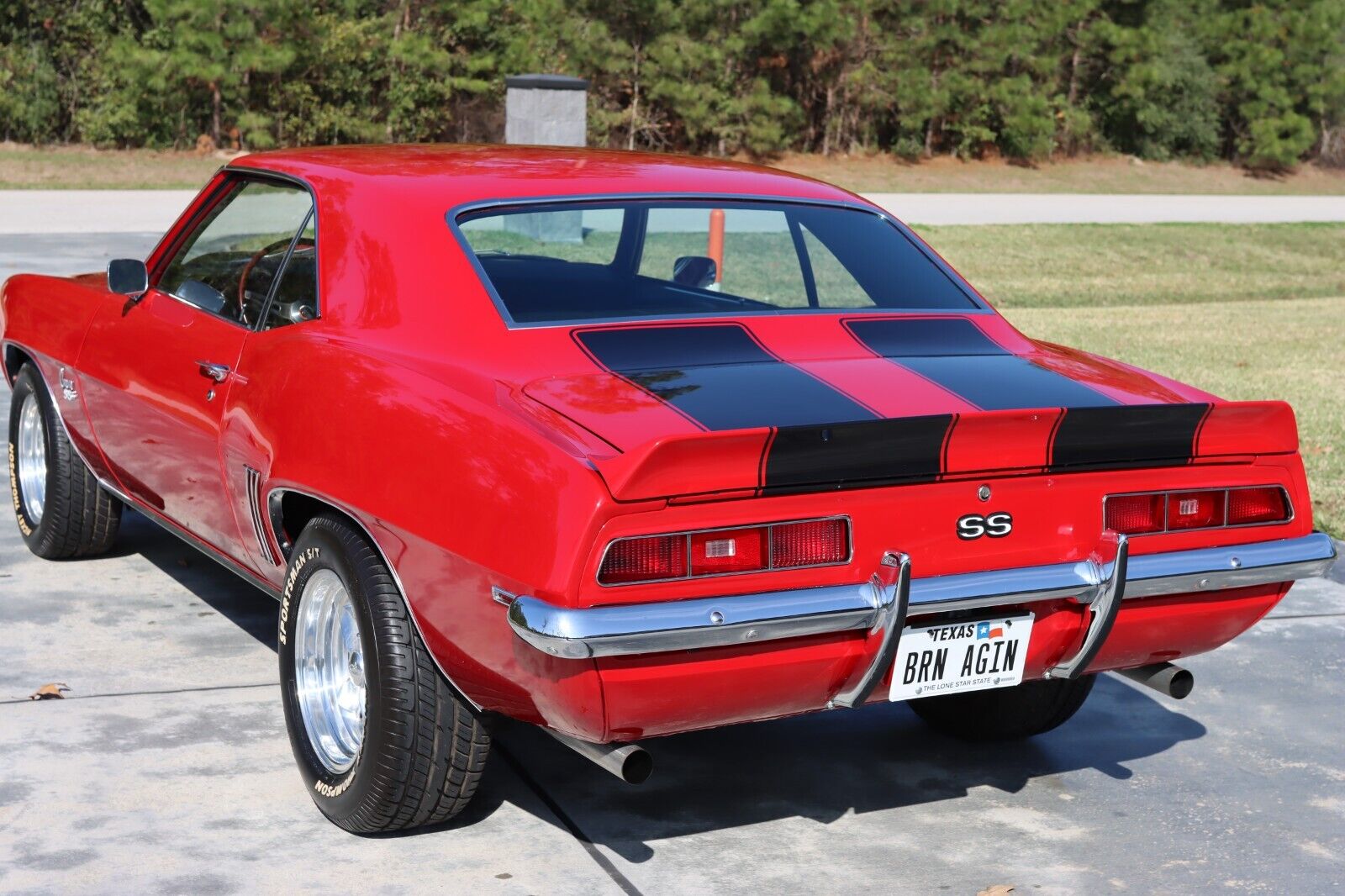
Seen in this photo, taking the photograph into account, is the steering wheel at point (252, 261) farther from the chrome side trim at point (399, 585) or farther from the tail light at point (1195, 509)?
the tail light at point (1195, 509)

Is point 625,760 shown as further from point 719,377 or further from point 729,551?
point 719,377

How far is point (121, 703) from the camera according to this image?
187 inches

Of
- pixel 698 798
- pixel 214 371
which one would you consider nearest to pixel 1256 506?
pixel 698 798

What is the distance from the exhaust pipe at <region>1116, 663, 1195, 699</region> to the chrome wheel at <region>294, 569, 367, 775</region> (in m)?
1.85

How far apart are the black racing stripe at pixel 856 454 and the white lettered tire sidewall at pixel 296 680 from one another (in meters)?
1.03

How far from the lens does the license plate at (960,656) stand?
354cm

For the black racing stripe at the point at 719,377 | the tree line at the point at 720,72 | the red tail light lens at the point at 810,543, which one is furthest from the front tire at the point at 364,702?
the tree line at the point at 720,72

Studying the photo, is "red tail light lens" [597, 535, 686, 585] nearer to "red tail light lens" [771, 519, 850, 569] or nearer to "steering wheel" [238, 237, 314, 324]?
"red tail light lens" [771, 519, 850, 569]

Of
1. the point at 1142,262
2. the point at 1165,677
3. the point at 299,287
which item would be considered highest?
the point at 299,287

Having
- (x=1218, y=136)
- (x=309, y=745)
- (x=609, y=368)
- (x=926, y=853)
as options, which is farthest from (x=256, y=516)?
(x=1218, y=136)

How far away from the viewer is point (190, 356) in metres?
4.79

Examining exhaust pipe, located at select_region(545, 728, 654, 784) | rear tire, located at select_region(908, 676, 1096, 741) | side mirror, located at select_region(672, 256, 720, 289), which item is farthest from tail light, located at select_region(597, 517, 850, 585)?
side mirror, located at select_region(672, 256, 720, 289)

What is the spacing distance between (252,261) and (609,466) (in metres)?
2.24

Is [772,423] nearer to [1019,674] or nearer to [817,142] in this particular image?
[1019,674]
